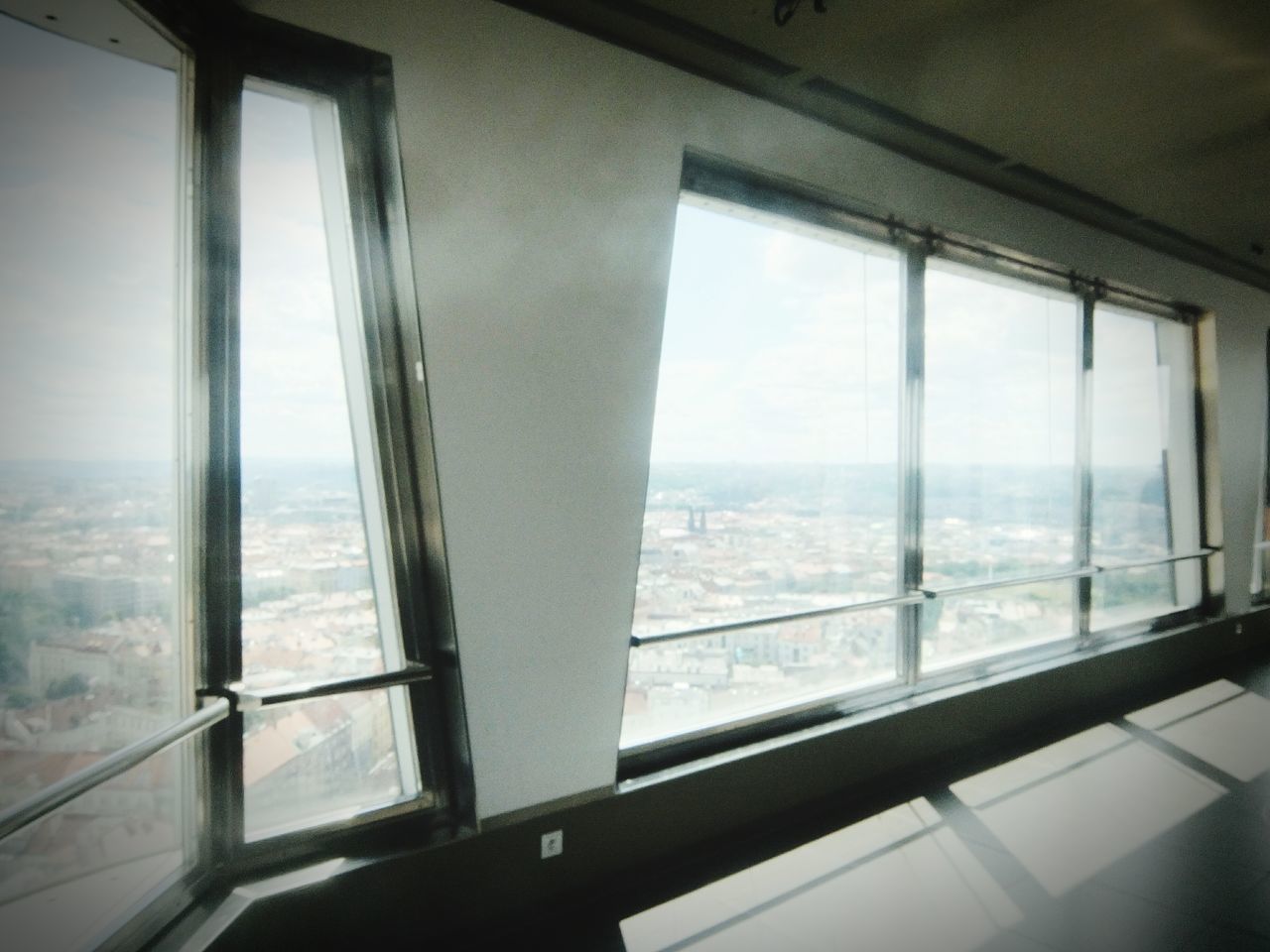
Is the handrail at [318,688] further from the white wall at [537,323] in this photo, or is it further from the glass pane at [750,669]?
the glass pane at [750,669]

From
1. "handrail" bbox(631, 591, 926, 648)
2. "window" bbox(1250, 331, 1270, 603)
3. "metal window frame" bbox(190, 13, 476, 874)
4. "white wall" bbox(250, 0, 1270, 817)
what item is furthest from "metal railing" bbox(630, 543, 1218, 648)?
"window" bbox(1250, 331, 1270, 603)

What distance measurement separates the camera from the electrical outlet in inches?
105

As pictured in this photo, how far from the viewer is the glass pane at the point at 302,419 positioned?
2145 millimetres

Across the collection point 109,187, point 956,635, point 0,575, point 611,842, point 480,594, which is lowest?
point 611,842

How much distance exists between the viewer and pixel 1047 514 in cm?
520

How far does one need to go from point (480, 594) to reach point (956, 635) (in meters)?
3.24

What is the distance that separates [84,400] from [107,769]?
2.75ft

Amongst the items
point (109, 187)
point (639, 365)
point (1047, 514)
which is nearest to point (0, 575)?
point (109, 187)

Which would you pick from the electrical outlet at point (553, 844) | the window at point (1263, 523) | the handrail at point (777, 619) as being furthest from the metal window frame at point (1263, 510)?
the electrical outlet at point (553, 844)

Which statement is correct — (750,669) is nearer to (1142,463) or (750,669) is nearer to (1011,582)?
(1011,582)

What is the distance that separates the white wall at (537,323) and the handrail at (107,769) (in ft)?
2.52

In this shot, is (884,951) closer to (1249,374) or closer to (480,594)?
(480,594)

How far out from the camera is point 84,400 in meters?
1.70

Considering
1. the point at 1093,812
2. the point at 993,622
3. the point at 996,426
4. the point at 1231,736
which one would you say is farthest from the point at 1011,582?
the point at 1231,736
